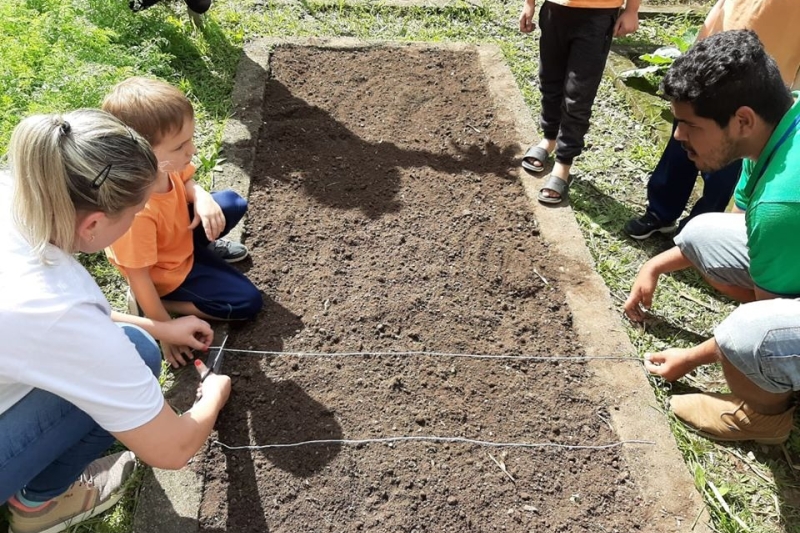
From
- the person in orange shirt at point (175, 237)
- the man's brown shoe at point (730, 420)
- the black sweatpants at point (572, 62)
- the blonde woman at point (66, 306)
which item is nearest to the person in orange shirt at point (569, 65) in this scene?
the black sweatpants at point (572, 62)

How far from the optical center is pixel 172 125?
7.39 ft

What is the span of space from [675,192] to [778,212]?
1.25m

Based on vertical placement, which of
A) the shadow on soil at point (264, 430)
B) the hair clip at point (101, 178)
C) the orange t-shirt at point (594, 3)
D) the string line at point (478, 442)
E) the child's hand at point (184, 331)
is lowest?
the shadow on soil at point (264, 430)

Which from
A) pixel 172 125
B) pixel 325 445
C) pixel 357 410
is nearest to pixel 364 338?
pixel 357 410

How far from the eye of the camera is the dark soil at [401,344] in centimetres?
217

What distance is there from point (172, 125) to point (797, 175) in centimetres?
206

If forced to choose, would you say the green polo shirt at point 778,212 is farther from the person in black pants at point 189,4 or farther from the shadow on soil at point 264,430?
the person in black pants at point 189,4

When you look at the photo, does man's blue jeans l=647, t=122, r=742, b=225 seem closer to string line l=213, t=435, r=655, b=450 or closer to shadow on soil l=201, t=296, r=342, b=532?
string line l=213, t=435, r=655, b=450

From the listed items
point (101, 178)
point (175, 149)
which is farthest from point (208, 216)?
point (101, 178)

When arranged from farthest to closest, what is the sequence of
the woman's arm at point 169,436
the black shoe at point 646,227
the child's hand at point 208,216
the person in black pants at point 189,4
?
the person in black pants at point 189,4, the black shoe at point 646,227, the child's hand at point 208,216, the woman's arm at point 169,436

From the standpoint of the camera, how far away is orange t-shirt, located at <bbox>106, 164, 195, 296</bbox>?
2.26m

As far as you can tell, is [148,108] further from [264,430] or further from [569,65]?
[569,65]

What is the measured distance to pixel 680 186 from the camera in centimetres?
322

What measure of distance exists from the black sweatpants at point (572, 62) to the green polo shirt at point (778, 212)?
3.87 ft
